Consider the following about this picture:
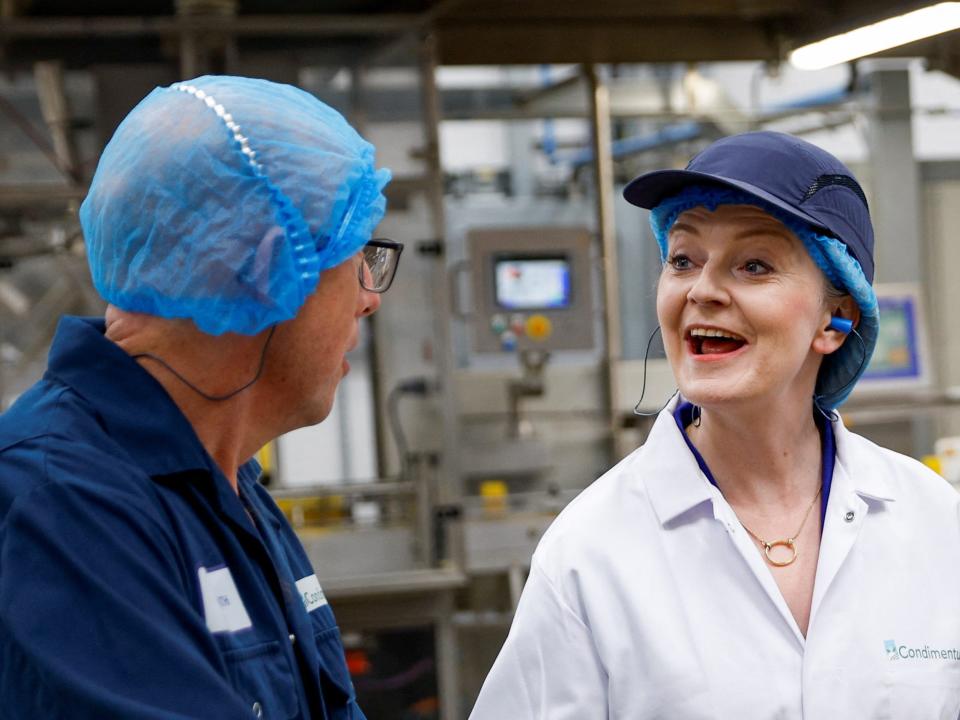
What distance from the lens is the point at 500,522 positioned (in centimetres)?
409

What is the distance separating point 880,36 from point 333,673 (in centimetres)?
345

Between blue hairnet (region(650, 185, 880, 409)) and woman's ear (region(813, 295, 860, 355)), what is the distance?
0.01m

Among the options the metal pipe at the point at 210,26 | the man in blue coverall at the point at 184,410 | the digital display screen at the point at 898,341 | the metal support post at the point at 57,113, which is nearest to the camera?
the man in blue coverall at the point at 184,410

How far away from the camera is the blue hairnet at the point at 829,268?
1.33 m

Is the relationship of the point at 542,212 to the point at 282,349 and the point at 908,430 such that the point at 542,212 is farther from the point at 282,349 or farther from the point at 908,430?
the point at 282,349

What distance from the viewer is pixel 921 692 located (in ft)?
4.21

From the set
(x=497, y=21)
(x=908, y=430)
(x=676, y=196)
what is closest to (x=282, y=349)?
(x=676, y=196)

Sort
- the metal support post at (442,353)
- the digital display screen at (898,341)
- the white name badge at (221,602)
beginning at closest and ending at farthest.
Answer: the white name badge at (221,602) < the metal support post at (442,353) < the digital display screen at (898,341)

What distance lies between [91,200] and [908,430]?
473 cm

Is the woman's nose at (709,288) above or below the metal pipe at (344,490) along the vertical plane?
above

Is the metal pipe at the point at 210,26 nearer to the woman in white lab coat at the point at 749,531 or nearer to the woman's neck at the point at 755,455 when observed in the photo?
the woman in white lab coat at the point at 749,531

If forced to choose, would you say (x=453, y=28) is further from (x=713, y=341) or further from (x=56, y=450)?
(x=56, y=450)

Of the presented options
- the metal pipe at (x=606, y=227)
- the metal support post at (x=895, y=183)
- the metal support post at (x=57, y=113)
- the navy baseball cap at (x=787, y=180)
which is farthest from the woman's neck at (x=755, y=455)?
the metal support post at (x=895, y=183)

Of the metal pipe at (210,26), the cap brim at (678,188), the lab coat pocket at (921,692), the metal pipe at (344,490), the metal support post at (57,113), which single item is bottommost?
the metal pipe at (344,490)
